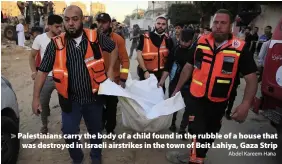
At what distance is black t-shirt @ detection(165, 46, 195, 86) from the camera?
15.5 ft

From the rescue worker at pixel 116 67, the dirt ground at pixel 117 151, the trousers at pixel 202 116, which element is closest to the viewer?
the trousers at pixel 202 116

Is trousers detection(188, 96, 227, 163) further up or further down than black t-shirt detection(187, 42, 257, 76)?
further down

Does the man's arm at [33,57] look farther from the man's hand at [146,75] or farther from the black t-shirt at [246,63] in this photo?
the black t-shirt at [246,63]

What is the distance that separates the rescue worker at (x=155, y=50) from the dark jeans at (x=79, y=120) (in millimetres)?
1339

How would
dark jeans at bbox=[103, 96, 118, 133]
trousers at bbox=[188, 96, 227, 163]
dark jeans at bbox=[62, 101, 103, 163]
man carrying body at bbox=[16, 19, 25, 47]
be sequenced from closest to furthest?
trousers at bbox=[188, 96, 227, 163] → dark jeans at bbox=[62, 101, 103, 163] → dark jeans at bbox=[103, 96, 118, 133] → man carrying body at bbox=[16, 19, 25, 47]

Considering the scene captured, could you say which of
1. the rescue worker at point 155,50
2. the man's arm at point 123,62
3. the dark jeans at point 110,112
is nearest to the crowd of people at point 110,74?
the man's arm at point 123,62

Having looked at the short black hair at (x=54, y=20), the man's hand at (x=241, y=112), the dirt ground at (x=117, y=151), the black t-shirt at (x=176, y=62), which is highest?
the short black hair at (x=54, y=20)

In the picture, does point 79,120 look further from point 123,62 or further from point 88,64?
point 123,62

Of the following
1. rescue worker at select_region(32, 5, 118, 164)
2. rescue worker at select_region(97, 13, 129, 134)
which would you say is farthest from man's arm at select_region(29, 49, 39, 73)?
rescue worker at select_region(32, 5, 118, 164)

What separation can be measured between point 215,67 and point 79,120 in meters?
1.63

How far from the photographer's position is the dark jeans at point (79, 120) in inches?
141

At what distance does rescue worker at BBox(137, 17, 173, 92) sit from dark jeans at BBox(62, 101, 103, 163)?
4.39 feet

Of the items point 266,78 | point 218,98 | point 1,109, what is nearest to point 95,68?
point 1,109

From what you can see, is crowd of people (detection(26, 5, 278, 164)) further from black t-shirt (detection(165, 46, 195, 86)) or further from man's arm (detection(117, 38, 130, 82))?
black t-shirt (detection(165, 46, 195, 86))
